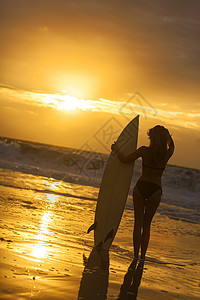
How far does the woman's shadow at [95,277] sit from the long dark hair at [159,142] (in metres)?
1.35

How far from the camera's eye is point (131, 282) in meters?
3.60

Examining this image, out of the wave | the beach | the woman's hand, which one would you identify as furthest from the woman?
the wave

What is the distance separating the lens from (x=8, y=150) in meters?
28.6

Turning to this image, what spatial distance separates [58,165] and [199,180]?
9911 mm

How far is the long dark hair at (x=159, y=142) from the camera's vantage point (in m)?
4.60

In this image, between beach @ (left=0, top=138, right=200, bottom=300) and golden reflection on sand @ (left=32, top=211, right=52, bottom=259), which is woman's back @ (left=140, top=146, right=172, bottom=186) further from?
golden reflection on sand @ (left=32, top=211, right=52, bottom=259)

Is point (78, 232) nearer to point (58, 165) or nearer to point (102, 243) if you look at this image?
point (102, 243)

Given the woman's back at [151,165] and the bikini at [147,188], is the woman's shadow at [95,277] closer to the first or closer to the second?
the bikini at [147,188]

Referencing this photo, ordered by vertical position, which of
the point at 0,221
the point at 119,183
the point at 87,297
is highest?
the point at 119,183

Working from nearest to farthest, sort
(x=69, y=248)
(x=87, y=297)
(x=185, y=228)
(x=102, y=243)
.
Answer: (x=87, y=297) < (x=69, y=248) < (x=102, y=243) < (x=185, y=228)

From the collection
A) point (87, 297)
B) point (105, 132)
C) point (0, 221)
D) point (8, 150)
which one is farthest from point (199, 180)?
point (87, 297)

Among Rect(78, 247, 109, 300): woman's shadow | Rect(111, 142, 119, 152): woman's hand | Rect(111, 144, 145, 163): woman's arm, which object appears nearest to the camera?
Rect(78, 247, 109, 300): woman's shadow

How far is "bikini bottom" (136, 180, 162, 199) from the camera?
4.74 m

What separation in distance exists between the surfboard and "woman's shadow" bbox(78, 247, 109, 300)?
39 cm
